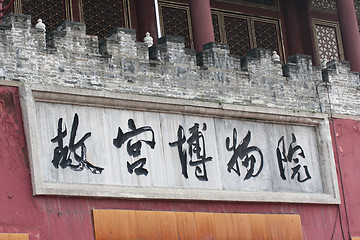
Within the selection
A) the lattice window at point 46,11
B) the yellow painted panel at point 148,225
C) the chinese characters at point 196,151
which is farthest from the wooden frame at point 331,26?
the yellow painted panel at point 148,225

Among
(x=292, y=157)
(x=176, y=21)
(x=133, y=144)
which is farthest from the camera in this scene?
(x=176, y=21)

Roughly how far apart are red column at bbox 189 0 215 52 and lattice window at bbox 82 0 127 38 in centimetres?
218

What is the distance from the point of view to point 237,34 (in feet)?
71.1

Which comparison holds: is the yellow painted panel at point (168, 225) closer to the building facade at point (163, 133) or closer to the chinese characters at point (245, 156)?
the building facade at point (163, 133)

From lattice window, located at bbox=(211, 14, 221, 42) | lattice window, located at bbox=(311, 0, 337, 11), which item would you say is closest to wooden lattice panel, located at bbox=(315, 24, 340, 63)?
lattice window, located at bbox=(311, 0, 337, 11)

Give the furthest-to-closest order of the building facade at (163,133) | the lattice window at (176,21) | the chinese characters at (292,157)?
the lattice window at (176,21), the chinese characters at (292,157), the building facade at (163,133)

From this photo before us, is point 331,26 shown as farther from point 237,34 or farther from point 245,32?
point 237,34

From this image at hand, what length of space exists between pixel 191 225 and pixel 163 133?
1.55 metres

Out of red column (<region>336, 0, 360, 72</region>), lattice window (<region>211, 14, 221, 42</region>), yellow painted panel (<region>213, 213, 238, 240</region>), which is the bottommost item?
yellow painted panel (<region>213, 213, 238, 240</region>)

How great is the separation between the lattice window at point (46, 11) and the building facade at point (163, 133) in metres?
0.02

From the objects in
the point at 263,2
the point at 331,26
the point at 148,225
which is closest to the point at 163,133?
the point at 148,225

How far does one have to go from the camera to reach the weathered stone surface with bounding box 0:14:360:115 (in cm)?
1533

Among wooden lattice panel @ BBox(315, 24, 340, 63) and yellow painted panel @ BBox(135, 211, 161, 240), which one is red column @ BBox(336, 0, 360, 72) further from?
yellow painted panel @ BBox(135, 211, 161, 240)

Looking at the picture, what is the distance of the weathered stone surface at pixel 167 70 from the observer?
15.3 metres
